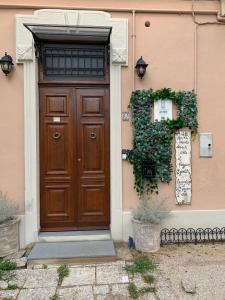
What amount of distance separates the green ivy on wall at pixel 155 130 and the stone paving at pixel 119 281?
1.21 m

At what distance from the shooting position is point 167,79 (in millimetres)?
4793

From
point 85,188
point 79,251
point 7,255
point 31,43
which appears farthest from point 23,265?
point 31,43

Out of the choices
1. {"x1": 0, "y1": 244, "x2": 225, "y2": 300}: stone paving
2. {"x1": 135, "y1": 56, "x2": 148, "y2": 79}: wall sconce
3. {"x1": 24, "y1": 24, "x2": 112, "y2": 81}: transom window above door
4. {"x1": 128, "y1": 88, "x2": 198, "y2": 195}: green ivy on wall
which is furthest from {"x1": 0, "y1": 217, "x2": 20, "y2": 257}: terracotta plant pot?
{"x1": 135, "y1": 56, "x2": 148, "y2": 79}: wall sconce

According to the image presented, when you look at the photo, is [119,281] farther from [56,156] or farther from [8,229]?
[56,156]

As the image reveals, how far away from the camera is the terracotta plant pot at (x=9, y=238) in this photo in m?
4.14

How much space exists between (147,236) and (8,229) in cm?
203

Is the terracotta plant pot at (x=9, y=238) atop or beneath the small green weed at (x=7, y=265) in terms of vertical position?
atop

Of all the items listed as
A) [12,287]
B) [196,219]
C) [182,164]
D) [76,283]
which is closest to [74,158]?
[182,164]

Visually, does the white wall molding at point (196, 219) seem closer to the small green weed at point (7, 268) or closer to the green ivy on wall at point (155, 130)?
the green ivy on wall at point (155, 130)

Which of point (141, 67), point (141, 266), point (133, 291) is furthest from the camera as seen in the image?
point (141, 67)

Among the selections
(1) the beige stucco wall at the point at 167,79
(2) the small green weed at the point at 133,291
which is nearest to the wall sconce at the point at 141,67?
(1) the beige stucco wall at the point at 167,79

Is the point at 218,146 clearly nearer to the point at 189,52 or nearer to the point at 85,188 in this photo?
the point at 189,52

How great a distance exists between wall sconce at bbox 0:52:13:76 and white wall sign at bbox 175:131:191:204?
285 cm

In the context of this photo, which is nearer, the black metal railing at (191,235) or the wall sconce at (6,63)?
the wall sconce at (6,63)
